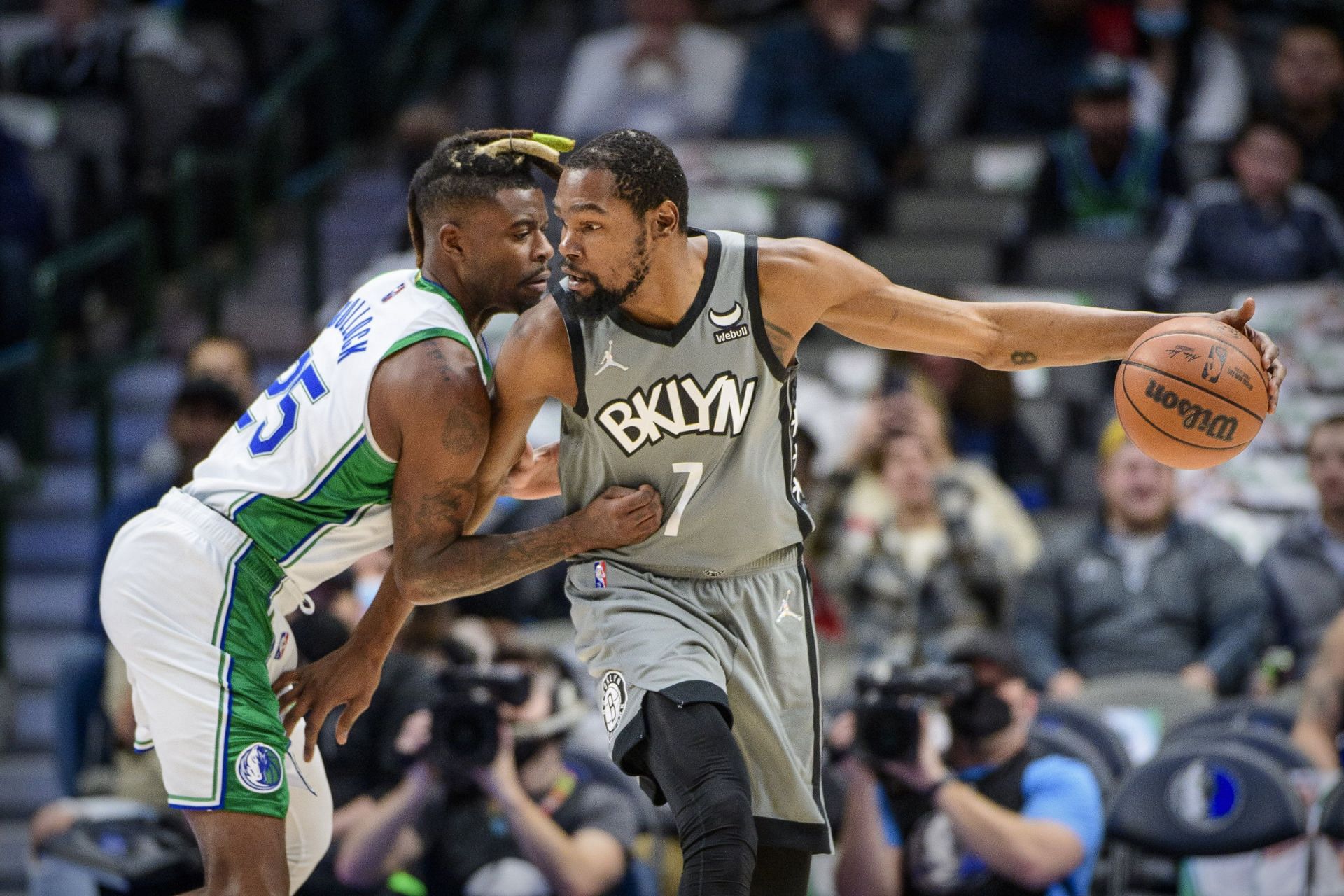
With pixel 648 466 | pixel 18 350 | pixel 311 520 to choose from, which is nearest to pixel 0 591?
pixel 18 350

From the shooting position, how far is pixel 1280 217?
8.76 m

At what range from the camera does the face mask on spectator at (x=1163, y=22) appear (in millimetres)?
10328

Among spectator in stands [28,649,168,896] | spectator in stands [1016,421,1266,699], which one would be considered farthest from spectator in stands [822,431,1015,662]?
spectator in stands [28,649,168,896]

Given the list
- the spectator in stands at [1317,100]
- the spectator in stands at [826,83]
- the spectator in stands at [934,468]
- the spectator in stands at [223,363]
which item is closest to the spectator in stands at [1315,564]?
the spectator in stands at [934,468]

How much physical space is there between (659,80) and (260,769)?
6.91 meters

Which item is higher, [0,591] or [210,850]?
[210,850]

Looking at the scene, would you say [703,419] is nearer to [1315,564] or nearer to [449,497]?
[449,497]

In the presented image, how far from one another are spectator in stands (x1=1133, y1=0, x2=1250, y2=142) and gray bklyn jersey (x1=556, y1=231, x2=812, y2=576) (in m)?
6.58

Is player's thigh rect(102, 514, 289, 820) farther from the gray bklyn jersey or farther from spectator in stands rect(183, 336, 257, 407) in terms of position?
spectator in stands rect(183, 336, 257, 407)

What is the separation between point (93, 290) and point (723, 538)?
6599mm

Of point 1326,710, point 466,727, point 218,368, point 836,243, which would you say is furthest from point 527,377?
point 836,243

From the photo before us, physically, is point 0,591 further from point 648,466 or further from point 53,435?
point 648,466

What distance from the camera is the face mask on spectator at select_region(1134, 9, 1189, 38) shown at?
1033 cm

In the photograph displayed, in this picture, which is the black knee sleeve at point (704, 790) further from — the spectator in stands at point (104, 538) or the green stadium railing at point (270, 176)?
the green stadium railing at point (270, 176)
